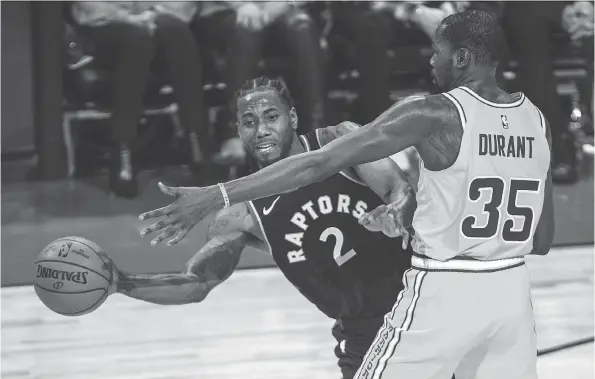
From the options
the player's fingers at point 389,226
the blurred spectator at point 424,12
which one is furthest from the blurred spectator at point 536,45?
the player's fingers at point 389,226

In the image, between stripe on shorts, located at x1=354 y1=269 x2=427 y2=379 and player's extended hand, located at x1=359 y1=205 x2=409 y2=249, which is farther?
player's extended hand, located at x1=359 y1=205 x2=409 y2=249

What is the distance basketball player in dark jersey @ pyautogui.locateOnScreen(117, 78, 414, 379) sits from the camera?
10.9 ft

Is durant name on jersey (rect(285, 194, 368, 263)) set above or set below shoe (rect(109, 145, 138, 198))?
above

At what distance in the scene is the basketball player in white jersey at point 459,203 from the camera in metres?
2.31

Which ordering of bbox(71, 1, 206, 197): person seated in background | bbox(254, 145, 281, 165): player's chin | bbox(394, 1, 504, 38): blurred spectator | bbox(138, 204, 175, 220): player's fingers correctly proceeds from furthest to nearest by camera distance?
1. bbox(394, 1, 504, 38): blurred spectator
2. bbox(71, 1, 206, 197): person seated in background
3. bbox(254, 145, 281, 165): player's chin
4. bbox(138, 204, 175, 220): player's fingers

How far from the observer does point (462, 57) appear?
8.01 ft

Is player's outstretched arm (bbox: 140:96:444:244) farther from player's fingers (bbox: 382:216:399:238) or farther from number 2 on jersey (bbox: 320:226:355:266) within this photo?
number 2 on jersey (bbox: 320:226:355:266)

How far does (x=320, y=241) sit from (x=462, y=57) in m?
1.11

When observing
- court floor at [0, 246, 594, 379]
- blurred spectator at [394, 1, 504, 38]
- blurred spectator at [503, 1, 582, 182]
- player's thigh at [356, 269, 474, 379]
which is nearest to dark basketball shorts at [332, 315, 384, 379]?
court floor at [0, 246, 594, 379]

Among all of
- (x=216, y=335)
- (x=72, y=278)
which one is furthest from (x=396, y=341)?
(x=216, y=335)

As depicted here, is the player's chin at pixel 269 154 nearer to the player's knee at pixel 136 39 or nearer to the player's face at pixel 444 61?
the player's face at pixel 444 61

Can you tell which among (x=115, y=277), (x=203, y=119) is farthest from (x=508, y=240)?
(x=203, y=119)

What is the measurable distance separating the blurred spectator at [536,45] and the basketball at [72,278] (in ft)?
15.5

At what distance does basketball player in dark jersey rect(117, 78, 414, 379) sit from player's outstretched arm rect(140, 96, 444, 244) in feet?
3.15
